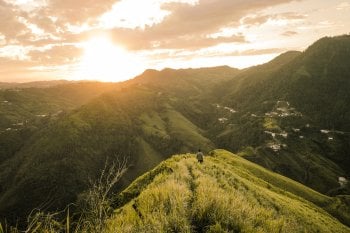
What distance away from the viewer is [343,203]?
123250mm

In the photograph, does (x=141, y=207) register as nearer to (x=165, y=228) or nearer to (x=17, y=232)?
(x=165, y=228)

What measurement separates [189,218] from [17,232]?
4.23 m

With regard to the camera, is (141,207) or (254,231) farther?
(141,207)

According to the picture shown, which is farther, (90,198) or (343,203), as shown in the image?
(343,203)

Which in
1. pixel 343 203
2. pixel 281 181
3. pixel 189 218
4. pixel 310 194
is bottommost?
pixel 343 203

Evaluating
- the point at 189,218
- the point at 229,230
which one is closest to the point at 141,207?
the point at 189,218

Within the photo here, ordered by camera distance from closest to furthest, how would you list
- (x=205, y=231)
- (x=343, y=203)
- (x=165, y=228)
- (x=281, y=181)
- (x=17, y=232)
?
1. (x=17, y=232)
2. (x=165, y=228)
3. (x=205, y=231)
4. (x=281, y=181)
5. (x=343, y=203)

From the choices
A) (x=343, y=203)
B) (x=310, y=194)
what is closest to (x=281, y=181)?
(x=310, y=194)

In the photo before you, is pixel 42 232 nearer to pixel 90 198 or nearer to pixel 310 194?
pixel 90 198

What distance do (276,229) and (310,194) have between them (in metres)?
110

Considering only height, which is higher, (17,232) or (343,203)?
(17,232)

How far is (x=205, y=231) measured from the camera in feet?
26.1

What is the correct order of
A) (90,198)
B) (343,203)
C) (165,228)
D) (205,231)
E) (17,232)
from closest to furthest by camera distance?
(17,232)
(90,198)
(165,228)
(205,231)
(343,203)

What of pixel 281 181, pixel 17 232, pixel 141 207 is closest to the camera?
pixel 17 232
